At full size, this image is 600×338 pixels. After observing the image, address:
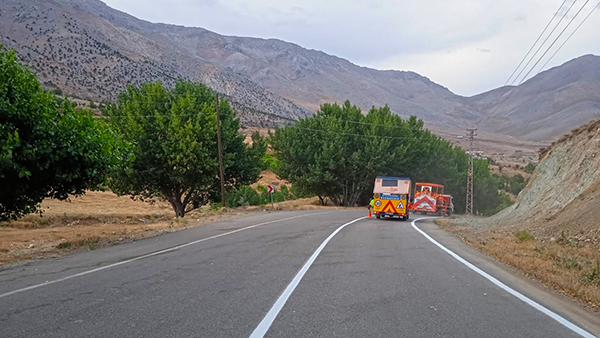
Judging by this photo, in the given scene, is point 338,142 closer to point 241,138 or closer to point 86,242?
point 241,138

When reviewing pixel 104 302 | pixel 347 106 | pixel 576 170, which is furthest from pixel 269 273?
pixel 347 106

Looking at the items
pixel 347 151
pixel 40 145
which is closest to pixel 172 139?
pixel 40 145

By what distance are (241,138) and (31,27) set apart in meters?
117

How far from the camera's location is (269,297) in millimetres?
7684

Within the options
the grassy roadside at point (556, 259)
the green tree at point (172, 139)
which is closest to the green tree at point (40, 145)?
the grassy roadside at point (556, 259)

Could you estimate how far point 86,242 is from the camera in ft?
50.5

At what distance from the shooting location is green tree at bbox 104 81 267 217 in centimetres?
3303

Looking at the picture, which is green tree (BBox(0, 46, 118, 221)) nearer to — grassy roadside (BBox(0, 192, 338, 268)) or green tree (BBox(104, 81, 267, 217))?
grassy roadside (BBox(0, 192, 338, 268))

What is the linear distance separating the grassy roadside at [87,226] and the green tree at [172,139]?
7.96 ft

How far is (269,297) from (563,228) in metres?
13.6

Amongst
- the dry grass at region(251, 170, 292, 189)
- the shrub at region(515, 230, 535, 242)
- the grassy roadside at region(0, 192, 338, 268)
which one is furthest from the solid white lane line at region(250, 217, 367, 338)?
the dry grass at region(251, 170, 292, 189)

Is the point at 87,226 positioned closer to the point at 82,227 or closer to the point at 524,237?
the point at 82,227

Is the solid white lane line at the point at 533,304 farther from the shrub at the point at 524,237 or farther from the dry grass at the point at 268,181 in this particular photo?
the dry grass at the point at 268,181

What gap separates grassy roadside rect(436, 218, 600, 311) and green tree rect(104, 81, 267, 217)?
20.3 metres
